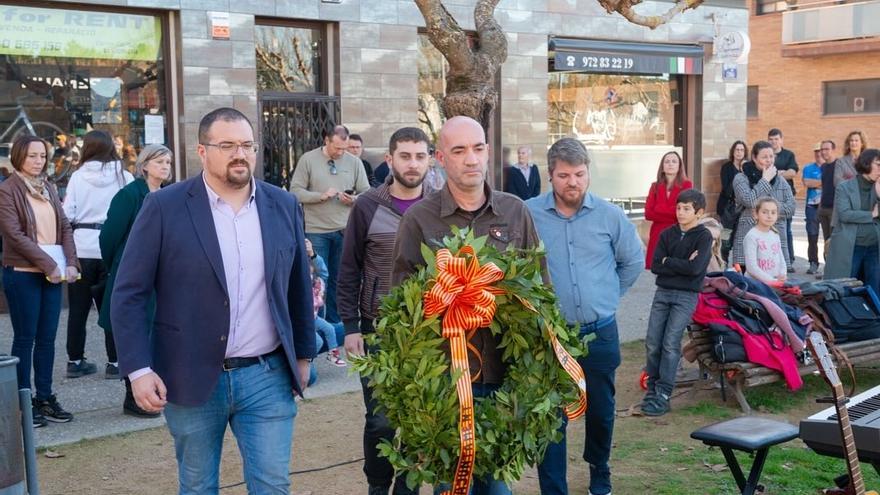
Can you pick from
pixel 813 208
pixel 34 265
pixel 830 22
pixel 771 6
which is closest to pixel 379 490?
pixel 34 265

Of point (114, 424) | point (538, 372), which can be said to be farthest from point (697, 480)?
point (114, 424)

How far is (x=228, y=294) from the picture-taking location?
13.3 ft

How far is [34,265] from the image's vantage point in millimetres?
6930

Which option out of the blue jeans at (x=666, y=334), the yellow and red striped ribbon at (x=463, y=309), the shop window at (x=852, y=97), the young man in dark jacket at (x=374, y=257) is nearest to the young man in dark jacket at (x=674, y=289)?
the blue jeans at (x=666, y=334)

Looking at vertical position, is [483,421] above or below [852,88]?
below

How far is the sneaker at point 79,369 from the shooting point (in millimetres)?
8445

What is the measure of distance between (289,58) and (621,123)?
6.92 metres

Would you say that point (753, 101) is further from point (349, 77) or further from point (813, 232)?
point (349, 77)

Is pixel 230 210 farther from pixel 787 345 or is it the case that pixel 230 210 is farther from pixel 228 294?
pixel 787 345

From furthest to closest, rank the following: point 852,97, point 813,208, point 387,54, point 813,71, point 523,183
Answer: point 813,71 < point 852,97 < point 813,208 < point 523,183 < point 387,54

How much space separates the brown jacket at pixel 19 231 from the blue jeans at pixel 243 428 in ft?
10.6

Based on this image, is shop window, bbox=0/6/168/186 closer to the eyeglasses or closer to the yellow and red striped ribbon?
the eyeglasses

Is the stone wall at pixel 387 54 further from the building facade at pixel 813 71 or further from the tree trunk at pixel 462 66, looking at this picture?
the building facade at pixel 813 71

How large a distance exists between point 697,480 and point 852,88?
2803 cm
